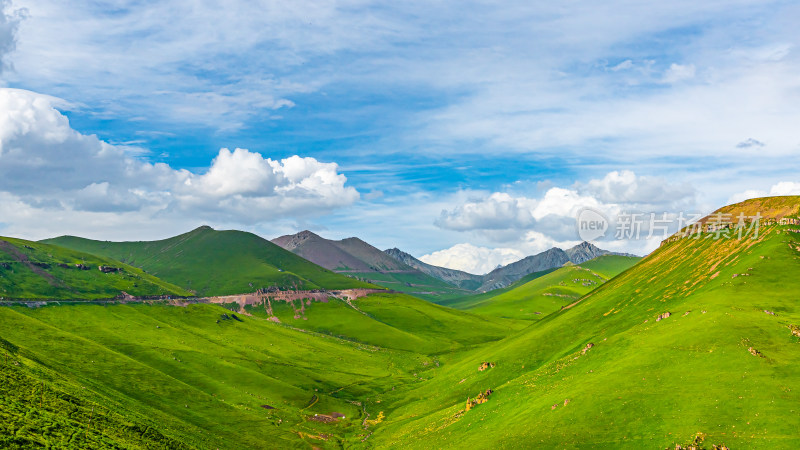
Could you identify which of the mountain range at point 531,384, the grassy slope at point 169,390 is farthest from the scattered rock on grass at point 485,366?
the grassy slope at point 169,390

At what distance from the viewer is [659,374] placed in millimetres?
79875

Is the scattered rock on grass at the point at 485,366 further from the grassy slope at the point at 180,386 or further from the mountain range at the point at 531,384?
the grassy slope at the point at 180,386

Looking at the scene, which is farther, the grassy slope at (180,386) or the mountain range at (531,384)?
the grassy slope at (180,386)

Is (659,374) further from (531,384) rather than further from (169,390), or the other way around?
(169,390)

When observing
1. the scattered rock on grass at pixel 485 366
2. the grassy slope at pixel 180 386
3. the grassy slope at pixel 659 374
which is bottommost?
the grassy slope at pixel 180 386

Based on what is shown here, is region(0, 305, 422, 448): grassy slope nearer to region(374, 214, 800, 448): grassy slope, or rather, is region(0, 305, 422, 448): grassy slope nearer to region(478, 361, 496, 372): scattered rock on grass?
region(374, 214, 800, 448): grassy slope

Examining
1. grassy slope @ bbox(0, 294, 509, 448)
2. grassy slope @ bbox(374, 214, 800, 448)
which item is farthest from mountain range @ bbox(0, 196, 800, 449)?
grassy slope @ bbox(0, 294, 509, 448)

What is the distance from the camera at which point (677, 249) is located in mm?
175250

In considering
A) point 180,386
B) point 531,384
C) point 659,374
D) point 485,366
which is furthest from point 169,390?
point 659,374

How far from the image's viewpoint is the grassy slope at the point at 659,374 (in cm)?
6606

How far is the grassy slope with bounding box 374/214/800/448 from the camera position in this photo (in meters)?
66.1

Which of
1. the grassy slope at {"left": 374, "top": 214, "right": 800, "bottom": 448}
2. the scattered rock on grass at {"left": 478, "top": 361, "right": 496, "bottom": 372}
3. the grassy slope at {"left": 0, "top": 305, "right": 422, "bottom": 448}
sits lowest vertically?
the grassy slope at {"left": 0, "top": 305, "right": 422, "bottom": 448}

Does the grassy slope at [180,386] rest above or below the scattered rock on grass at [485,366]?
below

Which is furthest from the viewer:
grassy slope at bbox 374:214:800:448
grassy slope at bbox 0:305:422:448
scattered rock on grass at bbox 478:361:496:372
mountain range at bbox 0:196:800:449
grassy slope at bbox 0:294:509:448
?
scattered rock on grass at bbox 478:361:496:372
